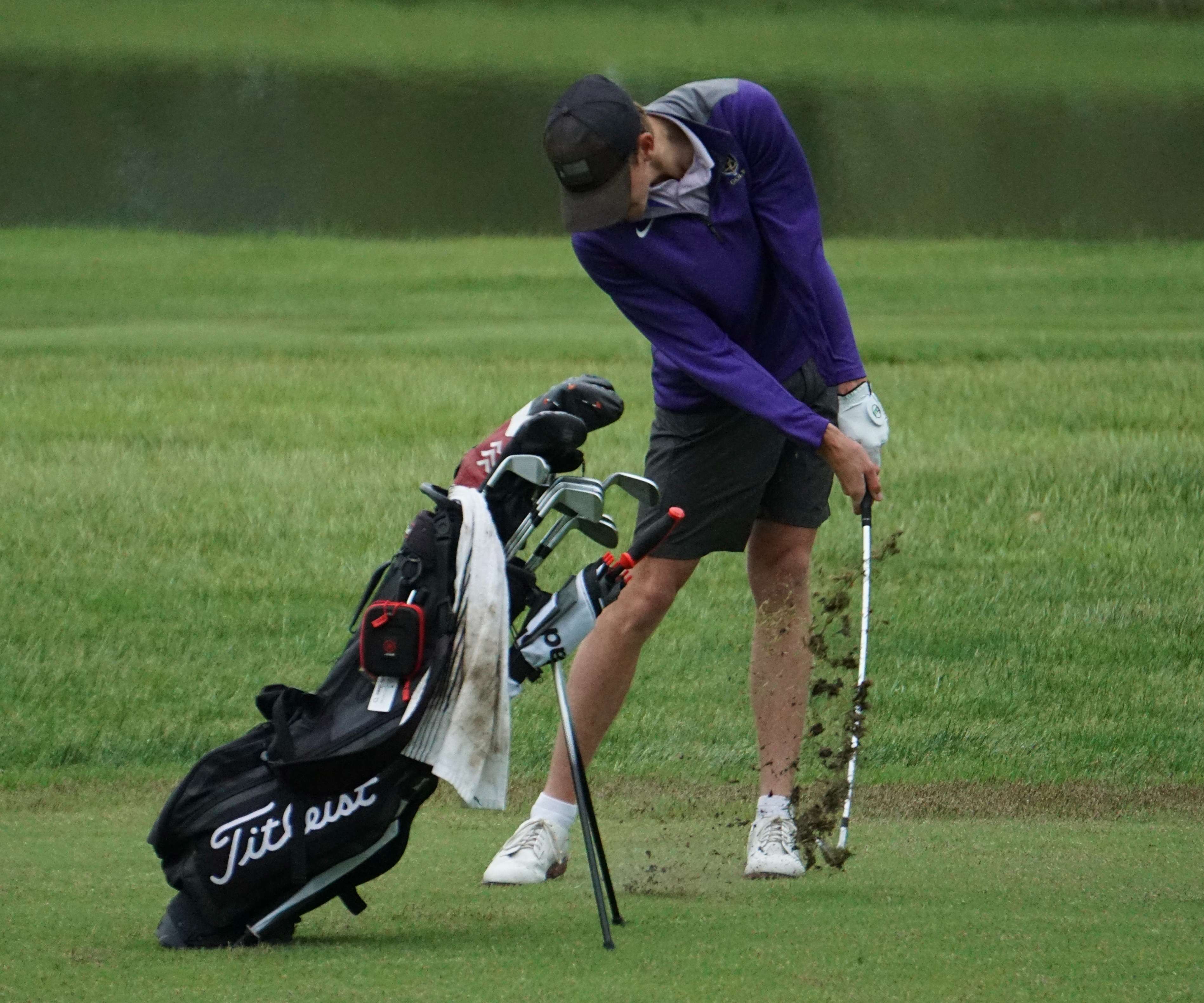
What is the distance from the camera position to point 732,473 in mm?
4582

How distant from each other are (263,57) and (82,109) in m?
5.05

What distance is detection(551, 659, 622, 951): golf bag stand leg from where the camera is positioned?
147 inches

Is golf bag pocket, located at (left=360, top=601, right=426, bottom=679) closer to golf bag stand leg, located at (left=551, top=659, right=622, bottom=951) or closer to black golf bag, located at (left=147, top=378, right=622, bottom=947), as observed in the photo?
black golf bag, located at (left=147, top=378, right=622, bottom=947)

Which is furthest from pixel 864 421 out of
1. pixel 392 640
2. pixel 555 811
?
pixel 392 640

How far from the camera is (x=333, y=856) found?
390 centimetres

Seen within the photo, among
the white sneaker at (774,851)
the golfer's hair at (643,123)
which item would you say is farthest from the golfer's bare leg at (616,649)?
the golfer's hair at (643,123)

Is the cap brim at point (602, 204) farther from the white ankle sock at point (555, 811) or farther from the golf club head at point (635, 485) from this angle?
Result: the white ankle sock at point (555, 811)

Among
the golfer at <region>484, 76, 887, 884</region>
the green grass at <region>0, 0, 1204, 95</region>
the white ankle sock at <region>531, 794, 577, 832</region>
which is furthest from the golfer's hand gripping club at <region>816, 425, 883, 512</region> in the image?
the green grass at <region>0, 0, 1204, 95</region>

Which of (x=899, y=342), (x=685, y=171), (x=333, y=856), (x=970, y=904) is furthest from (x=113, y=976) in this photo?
(x=899, y=342)

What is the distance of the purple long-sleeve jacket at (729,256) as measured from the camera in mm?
4277

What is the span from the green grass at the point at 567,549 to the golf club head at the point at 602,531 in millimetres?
2242

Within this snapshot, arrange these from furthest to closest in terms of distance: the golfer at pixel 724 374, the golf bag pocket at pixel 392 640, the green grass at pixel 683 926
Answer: the golfer at pixel 724 374, the golf bag pocket at pixel 392 640, the green grass at pixel 683 926

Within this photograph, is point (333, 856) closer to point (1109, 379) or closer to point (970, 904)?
point (970, 904)

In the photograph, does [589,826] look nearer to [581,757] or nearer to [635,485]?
[581,757]
